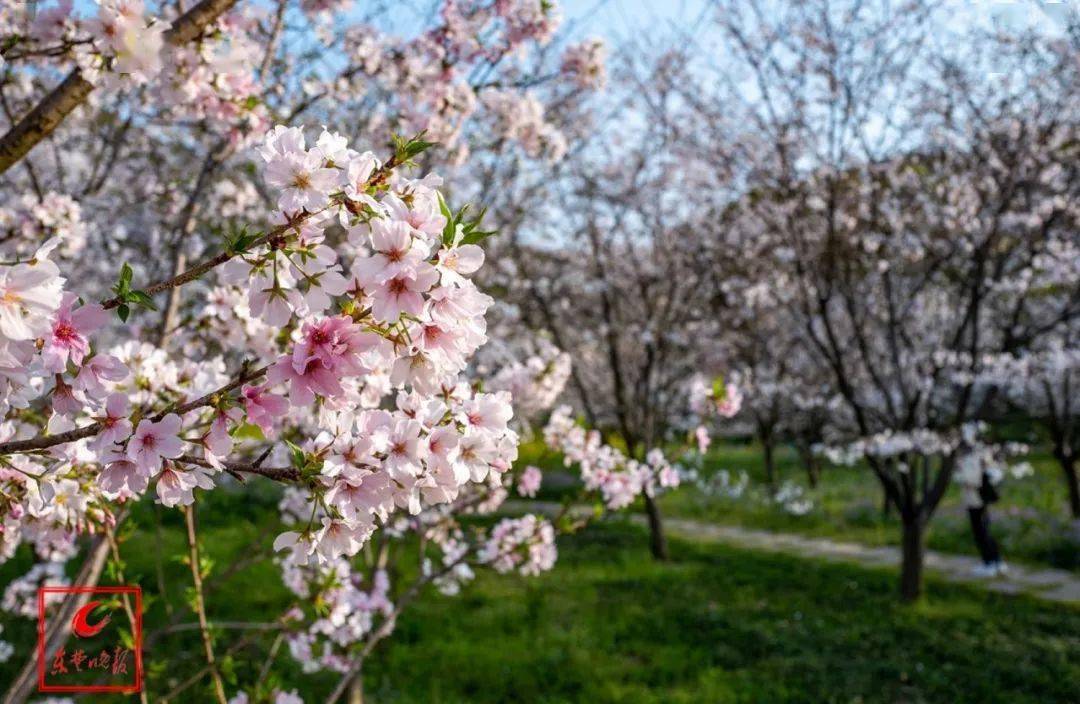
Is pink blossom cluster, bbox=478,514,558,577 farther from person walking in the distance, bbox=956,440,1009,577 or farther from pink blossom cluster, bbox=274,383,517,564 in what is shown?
person walking in the distance, bbox=956,440,1009,577

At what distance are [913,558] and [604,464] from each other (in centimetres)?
557

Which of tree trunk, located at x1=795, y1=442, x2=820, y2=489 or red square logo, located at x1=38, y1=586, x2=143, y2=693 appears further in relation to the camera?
tree trunk, located at x1=795, y1=442, x2=820, y2=489

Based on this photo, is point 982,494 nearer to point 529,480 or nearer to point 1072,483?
point 1072,483

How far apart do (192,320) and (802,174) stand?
296 inches

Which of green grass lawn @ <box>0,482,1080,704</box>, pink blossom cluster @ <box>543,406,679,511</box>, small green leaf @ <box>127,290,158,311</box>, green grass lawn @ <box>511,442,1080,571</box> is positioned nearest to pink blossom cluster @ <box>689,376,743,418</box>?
pink blossom cluster @ <box>543,406,679,511</box>

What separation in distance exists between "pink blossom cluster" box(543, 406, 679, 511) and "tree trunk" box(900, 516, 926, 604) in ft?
16.9

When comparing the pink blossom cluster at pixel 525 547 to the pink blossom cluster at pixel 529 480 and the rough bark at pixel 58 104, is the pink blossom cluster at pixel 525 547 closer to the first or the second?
the pink blossom cluster at pixel 529 480

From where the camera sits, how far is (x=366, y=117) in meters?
7.01

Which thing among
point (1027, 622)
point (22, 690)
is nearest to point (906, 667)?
point (1027, 622)

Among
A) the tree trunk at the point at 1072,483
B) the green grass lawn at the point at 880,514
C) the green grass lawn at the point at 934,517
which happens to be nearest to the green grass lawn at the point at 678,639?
the green grass lawn at the point at 880,514

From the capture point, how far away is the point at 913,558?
25.5 feet

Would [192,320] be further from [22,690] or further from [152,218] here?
[152,218]

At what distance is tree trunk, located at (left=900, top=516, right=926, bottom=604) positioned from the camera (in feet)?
25.5

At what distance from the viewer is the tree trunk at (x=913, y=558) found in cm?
777
